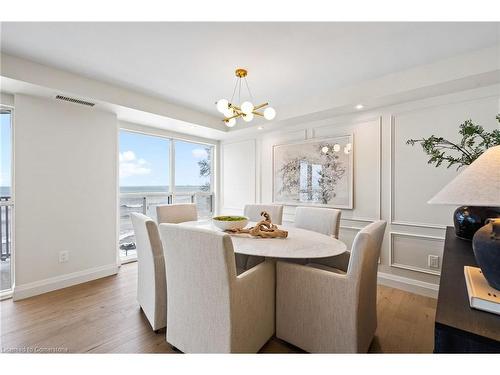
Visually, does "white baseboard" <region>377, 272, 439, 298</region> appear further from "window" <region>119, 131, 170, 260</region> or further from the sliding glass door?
"window" <region>119, 131, 170, 260</region>

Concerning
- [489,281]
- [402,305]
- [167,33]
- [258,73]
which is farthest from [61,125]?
[402,305]

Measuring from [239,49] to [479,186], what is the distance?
1907mm

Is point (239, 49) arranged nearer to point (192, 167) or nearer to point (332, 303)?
point (332, 303)

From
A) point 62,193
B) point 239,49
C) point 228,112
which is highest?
point 239,49

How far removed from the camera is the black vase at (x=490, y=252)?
0.78 m

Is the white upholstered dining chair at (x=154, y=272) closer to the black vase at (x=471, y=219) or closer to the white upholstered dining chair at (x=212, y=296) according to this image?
the white upholstered dining chair at (x=212, y=296)

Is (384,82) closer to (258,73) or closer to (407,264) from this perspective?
(258,73)

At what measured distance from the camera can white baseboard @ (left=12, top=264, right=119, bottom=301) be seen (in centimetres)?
246

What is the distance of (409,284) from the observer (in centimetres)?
268

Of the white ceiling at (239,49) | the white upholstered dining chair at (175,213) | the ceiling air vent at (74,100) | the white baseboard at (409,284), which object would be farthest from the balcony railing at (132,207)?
the white baseboard at (409,284)

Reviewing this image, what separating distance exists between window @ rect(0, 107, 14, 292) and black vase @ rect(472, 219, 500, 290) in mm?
3764

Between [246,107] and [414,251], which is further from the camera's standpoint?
[414,251]

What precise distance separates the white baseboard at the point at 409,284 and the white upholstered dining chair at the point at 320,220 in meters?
0.95

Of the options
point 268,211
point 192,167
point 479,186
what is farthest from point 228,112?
point 192,167
